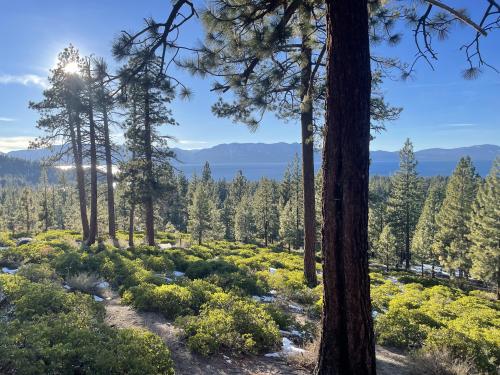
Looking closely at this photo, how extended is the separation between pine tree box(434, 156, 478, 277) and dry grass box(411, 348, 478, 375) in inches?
1264

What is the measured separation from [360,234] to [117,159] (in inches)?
761

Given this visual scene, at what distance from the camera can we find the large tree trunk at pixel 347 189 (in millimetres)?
3486

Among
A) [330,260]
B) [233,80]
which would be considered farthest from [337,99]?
[233,80]

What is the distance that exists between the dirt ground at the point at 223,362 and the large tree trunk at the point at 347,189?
1.71 metres

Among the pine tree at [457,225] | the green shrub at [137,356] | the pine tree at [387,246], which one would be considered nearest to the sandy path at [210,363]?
the green shrub at [137,356]

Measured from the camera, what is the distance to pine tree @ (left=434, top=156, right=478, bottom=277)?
108 feet

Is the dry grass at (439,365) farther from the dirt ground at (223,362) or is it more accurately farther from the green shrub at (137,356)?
the green shrub at (137,356)

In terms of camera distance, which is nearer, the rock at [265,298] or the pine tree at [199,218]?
the rock at [265,298]

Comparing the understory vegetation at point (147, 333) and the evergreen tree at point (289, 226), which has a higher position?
the understory vegetation at point (147, 333)

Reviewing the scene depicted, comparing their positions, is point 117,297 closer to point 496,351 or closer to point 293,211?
point 496,351

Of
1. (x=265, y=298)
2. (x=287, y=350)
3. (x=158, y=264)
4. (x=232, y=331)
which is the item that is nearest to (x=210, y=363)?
(x=232, y=331)

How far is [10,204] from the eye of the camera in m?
79.3

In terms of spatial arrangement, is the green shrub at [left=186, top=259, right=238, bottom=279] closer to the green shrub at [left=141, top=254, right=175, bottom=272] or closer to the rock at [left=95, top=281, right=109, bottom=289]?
the green shrub at [left=141, top=254, right=175, bottom=272]

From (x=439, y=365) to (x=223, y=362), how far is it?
3.41 m
